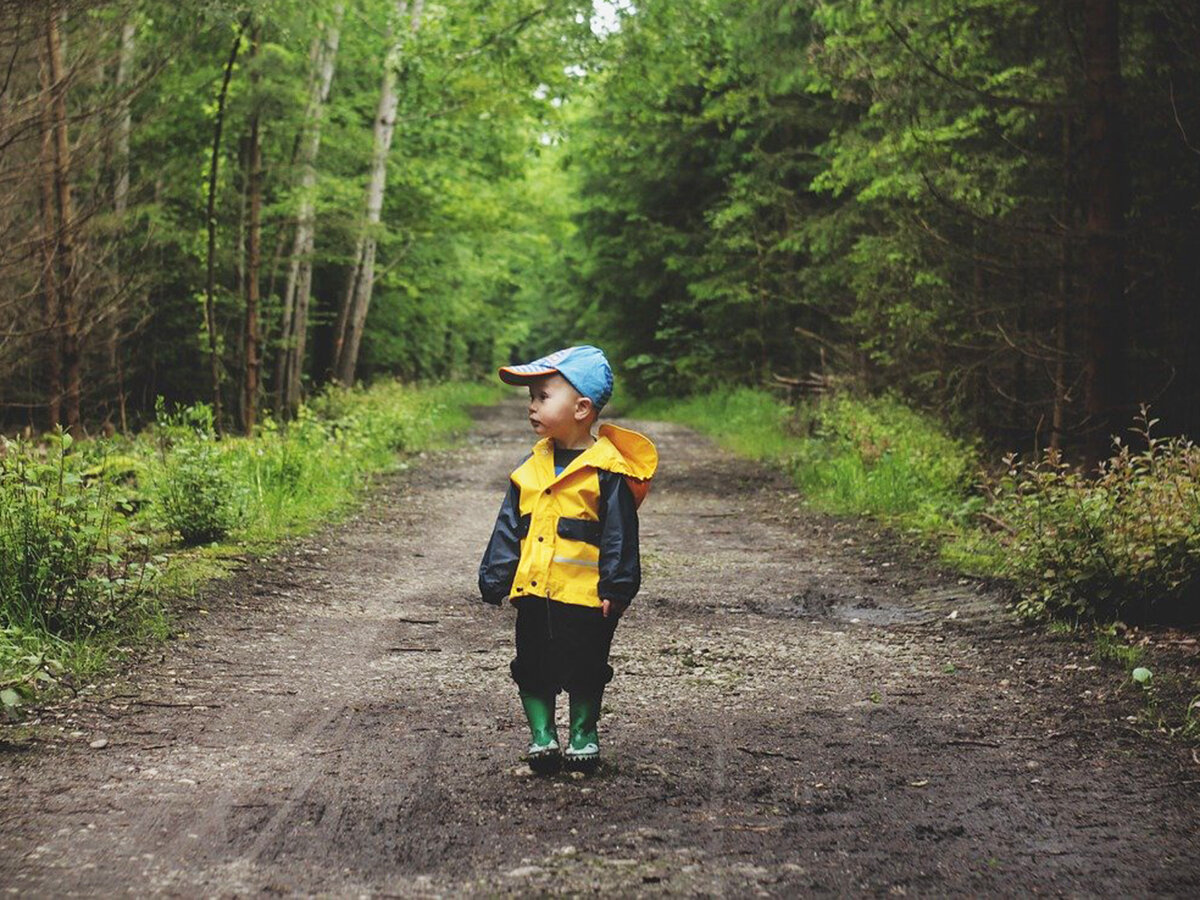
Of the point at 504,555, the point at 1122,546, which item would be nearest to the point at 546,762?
the point at 504,555

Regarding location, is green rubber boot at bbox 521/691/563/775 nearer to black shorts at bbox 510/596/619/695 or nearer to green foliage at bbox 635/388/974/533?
black shorts at bbox 510/596/619/695

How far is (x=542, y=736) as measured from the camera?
4461 millimetres

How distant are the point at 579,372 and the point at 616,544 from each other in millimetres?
688

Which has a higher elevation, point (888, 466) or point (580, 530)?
point (580, 530)

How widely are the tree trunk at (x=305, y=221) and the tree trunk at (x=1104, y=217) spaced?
41.3 feet

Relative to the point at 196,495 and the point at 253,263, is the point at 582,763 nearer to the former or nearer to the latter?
the point at 196,495

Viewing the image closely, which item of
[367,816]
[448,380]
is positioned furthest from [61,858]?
[448,380]

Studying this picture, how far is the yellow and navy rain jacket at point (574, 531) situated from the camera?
4.39 m

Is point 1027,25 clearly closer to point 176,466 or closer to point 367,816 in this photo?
point 176,466

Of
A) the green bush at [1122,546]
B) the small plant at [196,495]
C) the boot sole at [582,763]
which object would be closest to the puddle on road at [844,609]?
the green bush at [1122,546]

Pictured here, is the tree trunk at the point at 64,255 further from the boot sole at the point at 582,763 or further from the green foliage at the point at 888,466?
the boot sole at the point at 582,763

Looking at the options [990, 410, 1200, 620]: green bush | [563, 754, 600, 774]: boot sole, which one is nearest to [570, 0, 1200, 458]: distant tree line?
[990, 410, 1200, 620]: green bush

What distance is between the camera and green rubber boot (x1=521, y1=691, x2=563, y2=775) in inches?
175

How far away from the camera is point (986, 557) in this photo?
9.15 metres
